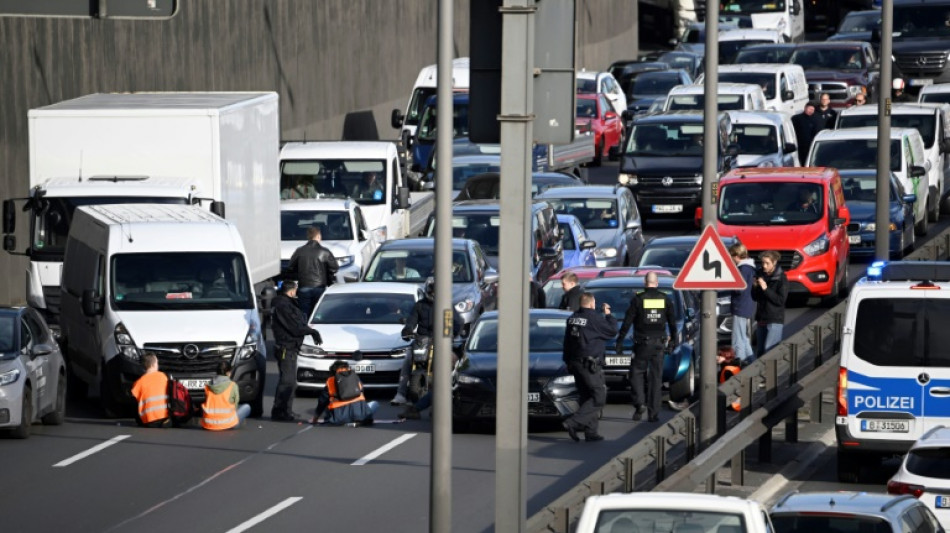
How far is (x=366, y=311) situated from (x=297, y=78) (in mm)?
24573

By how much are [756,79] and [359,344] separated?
25.4 m

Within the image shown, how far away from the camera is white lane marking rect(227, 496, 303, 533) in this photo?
18688mm

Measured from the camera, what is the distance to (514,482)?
13.8 metres

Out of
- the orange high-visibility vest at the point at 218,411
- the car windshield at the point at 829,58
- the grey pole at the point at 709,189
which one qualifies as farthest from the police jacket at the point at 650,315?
the car windshield at the point at 829,58

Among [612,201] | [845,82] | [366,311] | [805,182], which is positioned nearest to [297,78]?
[845,82]

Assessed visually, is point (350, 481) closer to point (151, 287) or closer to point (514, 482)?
point (151, 287)

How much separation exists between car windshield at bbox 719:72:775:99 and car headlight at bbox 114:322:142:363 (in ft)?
87.9

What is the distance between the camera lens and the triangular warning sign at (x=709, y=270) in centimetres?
2152

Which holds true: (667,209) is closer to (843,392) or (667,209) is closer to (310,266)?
(310,266)

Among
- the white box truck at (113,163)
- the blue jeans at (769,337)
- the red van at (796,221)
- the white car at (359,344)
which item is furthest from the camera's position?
the red van at (796,221)

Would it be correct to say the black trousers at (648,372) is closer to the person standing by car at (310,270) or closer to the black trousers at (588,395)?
the black trousers at (588,395)

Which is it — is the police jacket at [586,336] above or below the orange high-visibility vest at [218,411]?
above

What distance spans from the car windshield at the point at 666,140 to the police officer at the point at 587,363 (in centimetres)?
1800

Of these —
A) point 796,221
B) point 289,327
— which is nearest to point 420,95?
point 796,221
